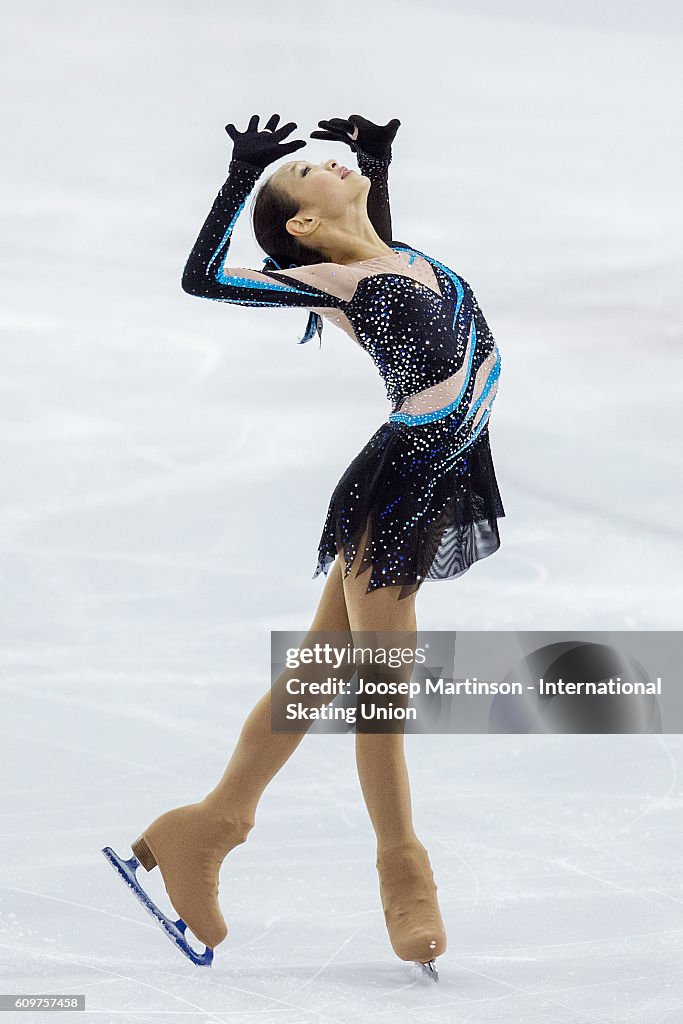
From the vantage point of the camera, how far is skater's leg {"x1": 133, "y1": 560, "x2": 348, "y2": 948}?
270cm

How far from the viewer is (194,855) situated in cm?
271

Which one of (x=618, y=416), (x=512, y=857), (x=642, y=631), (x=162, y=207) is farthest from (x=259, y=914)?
(x=162, y=207)

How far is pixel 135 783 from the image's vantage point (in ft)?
11.3

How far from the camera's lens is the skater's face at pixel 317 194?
267cm

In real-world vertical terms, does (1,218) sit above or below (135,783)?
above

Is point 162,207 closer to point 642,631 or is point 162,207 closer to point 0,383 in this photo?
point 0,383

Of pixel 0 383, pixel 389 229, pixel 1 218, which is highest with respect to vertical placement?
pixel 389 229

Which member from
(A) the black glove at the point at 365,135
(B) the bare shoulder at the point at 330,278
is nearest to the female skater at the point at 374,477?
(B) the bare shoulder at the point at 330,278

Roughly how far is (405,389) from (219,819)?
915 millimetres

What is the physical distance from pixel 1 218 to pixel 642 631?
3.56 meters

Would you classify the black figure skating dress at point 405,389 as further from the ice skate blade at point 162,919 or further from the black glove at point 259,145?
the ice skate blade at point 162,919

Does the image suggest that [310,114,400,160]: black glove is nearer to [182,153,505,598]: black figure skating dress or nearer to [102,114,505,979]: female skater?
[102,114,505,979]: female skater

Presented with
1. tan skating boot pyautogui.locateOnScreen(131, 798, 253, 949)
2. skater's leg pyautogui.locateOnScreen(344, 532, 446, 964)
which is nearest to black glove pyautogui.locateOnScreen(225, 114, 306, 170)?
skater's leg pyautogui.locateOnScreen(344, 532, 446, 964)

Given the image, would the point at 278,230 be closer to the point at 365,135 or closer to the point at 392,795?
the point at 365,135
